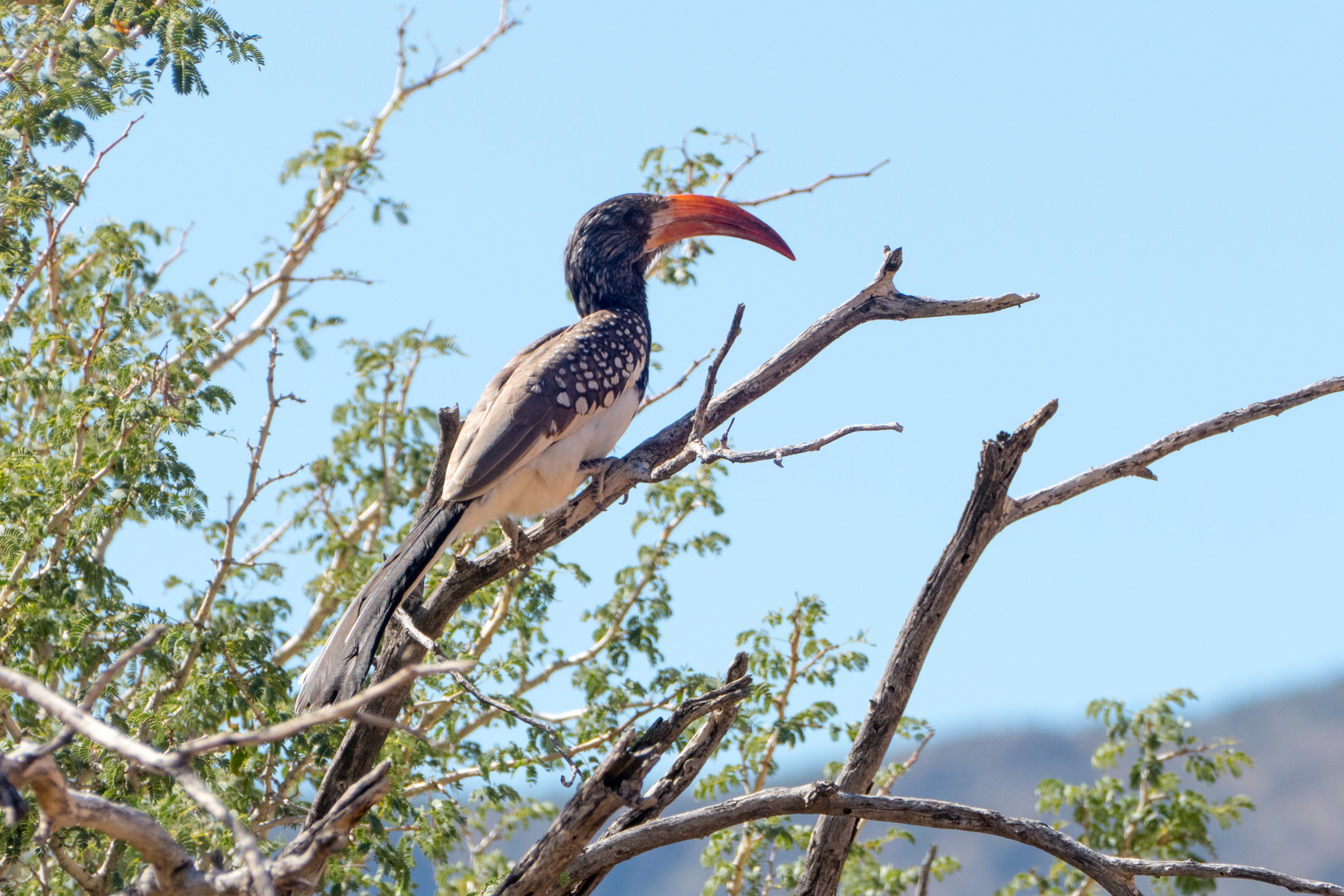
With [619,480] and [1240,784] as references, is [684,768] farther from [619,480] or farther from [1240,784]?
[1240,784]

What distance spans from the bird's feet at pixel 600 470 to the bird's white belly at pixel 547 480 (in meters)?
0.02

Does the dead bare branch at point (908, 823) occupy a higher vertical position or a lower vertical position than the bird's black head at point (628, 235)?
lower

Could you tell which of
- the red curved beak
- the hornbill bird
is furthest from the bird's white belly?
the red curved beak

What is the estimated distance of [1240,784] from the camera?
158 ft

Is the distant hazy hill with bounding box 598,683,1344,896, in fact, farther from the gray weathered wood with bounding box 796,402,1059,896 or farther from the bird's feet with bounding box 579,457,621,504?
the gray weathered wood with bounding box 796,402,1059,896

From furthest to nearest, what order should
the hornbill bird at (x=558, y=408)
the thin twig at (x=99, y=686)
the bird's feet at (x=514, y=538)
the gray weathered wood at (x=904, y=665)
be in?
the bird's feet at (x=514, y=538)
the hornbill bird at (x=558, y=408)
the gray weathered wood at (x=904, y=665)
the thin twig at (x=99, y=686)

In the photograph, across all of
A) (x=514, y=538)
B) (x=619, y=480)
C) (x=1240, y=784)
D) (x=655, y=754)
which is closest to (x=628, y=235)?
(x=619, y=480)

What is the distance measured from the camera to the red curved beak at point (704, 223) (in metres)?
6.10

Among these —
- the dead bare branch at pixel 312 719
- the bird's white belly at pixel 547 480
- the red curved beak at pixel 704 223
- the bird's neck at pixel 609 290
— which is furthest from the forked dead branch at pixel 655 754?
the bird's neck at pixel 609 290

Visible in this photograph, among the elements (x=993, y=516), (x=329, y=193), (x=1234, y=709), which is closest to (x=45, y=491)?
(x=329, y=193)

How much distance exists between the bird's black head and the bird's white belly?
3.60 feet

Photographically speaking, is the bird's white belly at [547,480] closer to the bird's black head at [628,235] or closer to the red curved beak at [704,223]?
the bird's black head at [628,235]

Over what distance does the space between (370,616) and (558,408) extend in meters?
1.24

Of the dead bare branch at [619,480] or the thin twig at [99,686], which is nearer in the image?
the thin twig at [99,686]
